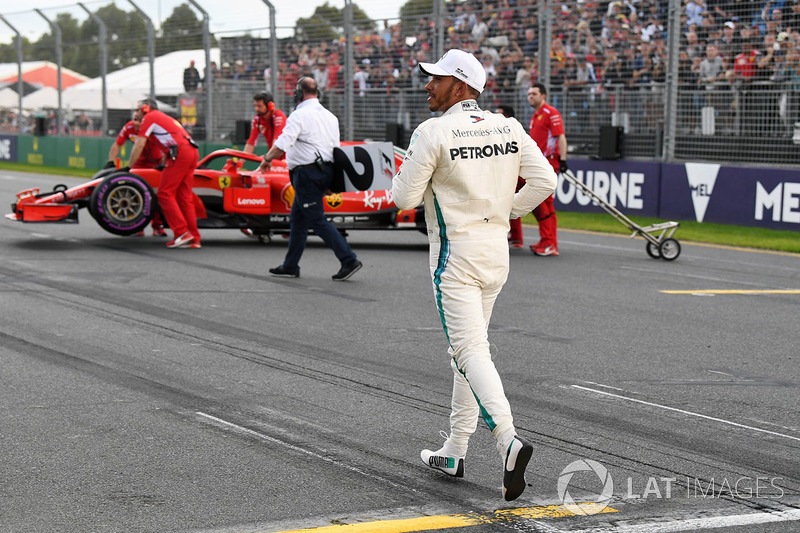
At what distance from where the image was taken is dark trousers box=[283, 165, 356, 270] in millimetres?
10484

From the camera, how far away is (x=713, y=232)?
602 inches

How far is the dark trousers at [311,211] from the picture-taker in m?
10.5

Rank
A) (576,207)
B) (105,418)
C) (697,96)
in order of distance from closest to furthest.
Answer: (105,418) → (697,96) → (576,207)

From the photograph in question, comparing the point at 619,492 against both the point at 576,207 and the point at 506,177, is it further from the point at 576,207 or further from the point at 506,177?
the point at 576,207

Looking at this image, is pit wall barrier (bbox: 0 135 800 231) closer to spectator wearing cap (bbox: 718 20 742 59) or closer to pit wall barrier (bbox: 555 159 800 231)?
pit wall barrier (bbox: 555 159 800 231)

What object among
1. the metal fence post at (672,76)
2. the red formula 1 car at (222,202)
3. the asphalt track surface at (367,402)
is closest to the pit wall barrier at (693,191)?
the metal fence post at (672,76)

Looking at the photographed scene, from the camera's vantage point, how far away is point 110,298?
9.23 m

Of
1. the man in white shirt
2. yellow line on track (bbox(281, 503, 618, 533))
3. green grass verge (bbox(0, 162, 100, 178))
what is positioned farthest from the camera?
green grass verge (bbox(0, 162, 100, 178))

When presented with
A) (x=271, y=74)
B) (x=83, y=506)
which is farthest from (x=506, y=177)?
(x=271, y=74)

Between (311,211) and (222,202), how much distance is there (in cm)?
268

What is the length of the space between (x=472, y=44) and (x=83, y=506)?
689 inches

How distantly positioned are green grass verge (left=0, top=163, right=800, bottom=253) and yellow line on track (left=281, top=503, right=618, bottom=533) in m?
10.1

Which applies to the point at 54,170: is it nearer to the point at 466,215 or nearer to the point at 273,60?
the point at 273,60

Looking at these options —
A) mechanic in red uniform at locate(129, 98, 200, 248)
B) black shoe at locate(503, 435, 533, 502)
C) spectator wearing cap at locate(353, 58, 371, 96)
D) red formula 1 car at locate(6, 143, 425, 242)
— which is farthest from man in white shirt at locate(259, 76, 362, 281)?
spectator wearing cap at locate(353, 58, 371, 96)
